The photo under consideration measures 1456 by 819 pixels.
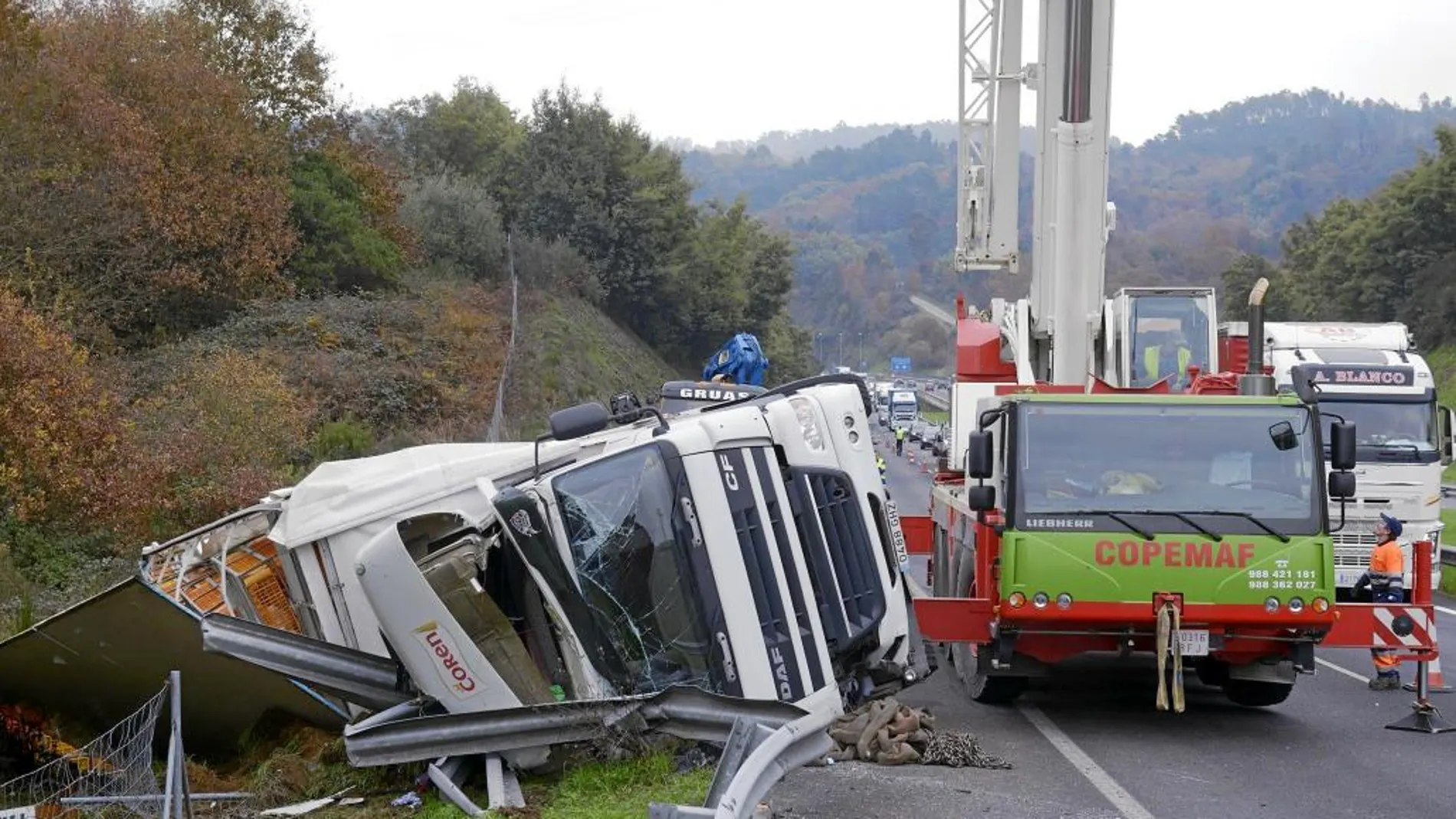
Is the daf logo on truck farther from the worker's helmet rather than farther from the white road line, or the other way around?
the worker's helmet

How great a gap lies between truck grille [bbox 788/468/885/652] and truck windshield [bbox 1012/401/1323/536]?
1.79 metres

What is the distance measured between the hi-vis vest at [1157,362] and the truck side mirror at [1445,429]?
5.00 meters

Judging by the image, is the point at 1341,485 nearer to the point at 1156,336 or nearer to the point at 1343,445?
the point at 1343,445

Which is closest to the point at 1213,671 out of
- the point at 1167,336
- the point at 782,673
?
the point at 782,673

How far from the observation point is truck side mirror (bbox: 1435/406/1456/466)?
63.6 feet

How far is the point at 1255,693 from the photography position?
11617 millimetres

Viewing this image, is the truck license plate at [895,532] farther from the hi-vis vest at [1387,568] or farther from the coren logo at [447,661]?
the hi-vis vest at [1387,568]

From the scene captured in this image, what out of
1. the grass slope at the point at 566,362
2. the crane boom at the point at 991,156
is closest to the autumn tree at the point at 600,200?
the grass slope at the point at 566,362

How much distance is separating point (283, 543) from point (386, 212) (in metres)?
28.5

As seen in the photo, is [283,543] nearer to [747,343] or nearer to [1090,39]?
[747,343]

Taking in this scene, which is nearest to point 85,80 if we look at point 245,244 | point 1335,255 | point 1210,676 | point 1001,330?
point 245,244

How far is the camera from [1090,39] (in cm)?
1541

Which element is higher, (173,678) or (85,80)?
(85,80)

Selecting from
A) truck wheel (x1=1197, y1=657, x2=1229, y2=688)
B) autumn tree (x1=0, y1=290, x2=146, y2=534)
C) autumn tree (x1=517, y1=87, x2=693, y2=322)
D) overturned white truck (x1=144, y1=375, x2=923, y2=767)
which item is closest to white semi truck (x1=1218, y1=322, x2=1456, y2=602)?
truck wheel (x1=1197, y1=657, x2=1229, y2=688)
